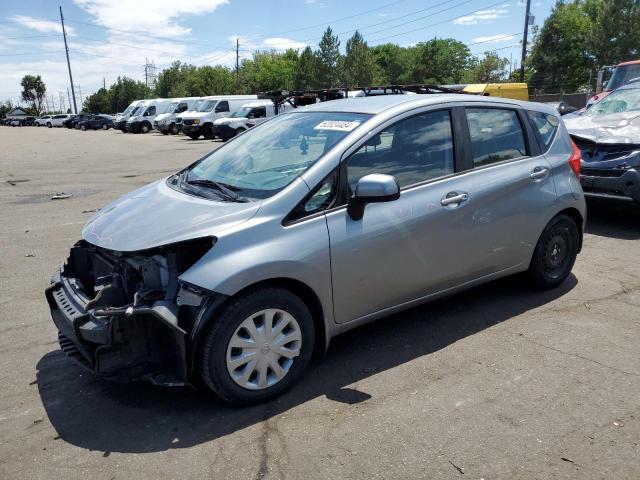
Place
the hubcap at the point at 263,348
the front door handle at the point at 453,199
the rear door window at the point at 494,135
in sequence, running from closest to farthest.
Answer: the hubcap at the point at 263,348, the front door handle at the point at 453,199, the rear door window at the point at 494,135

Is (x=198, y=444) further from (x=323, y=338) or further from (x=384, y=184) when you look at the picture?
(x=384, y=184)

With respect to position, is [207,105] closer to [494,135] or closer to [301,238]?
[494,135]

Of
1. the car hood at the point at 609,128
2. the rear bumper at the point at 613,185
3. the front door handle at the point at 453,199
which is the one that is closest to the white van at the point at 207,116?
the car hood at the point at 609,128

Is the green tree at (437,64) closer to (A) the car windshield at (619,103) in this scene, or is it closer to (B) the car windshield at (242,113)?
(B) the car windshield at (242,113)

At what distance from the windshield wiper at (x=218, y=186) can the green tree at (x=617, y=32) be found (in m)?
55.0

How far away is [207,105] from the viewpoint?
32.4 metres

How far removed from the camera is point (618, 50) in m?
49.6

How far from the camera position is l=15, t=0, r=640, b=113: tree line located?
1967 inches

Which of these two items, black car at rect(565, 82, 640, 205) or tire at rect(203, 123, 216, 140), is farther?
tire at rect(203, 123, 216, 140)

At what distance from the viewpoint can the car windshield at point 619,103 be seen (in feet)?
27.4

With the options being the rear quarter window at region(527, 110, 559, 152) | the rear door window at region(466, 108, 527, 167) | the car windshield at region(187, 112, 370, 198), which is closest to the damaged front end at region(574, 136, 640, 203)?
the rear quarter window at region(527, 110, 559, 152)

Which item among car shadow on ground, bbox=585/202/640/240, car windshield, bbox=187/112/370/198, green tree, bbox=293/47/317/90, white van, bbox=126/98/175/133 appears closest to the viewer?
car windshield, bbox=187/112/370/198

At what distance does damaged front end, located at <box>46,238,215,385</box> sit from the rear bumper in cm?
569

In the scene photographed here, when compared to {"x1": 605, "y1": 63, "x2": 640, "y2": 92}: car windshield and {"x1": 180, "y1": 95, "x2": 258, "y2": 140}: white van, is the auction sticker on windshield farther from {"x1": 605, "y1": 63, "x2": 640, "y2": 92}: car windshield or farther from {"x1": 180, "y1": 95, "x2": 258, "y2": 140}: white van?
{"x1": 180, "y1": 95, "x2": 258, "y2": 140}: white van
